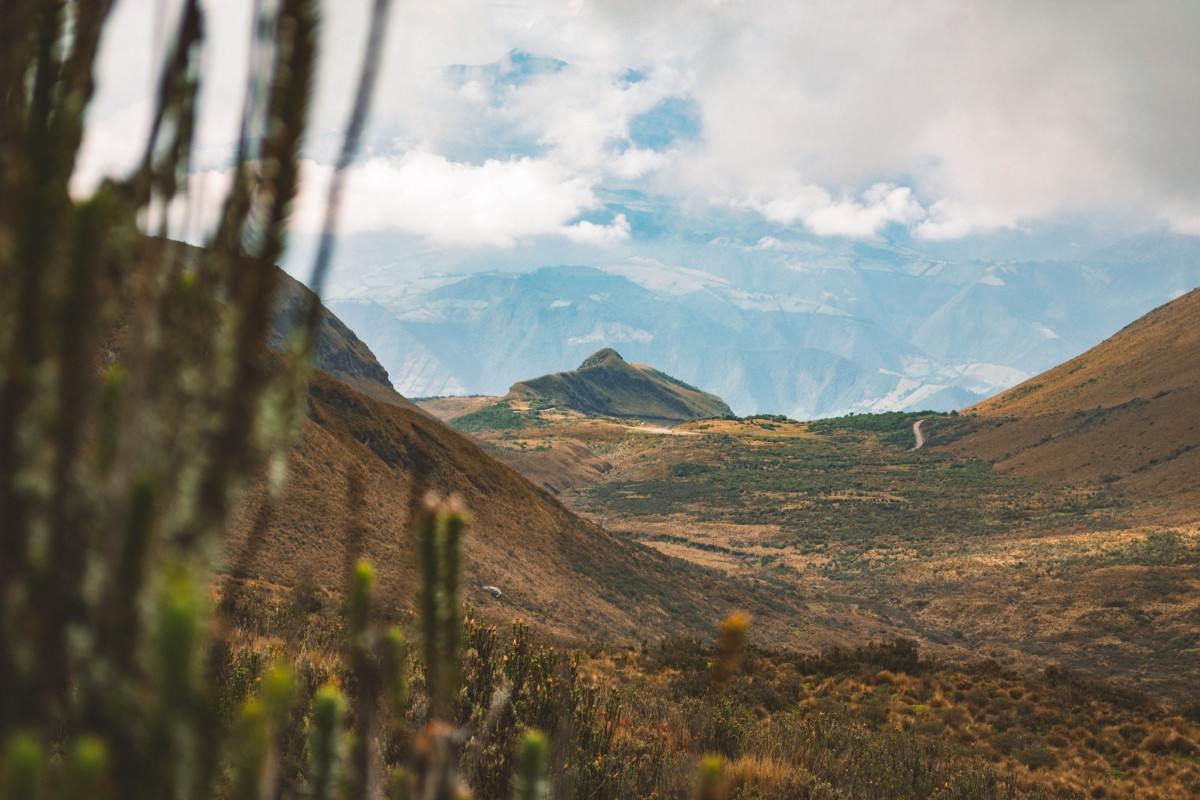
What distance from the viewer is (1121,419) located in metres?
66.9

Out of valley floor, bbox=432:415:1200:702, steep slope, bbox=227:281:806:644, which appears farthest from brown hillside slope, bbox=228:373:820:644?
valley floor, bbox=432:415:1200:702

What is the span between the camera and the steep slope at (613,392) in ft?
506

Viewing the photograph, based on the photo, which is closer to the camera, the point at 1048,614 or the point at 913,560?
the point at 1048,614

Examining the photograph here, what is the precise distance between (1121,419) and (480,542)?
68.9 meters

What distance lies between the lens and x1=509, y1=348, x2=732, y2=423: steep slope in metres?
154

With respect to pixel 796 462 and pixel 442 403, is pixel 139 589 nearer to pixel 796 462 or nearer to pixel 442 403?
pixel 796 462

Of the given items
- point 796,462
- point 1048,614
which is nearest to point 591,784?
point 1048,614

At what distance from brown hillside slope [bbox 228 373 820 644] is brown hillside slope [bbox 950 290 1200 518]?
3716 centimetres

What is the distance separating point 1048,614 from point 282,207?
36048 millimetres

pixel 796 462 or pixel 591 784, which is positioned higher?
pixel 796 462

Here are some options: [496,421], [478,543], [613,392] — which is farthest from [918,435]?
[613,392]

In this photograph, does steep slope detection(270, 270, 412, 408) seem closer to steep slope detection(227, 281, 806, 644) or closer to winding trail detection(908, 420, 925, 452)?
steep slope detection(227, 281, 806, 644)

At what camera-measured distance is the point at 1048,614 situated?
30.2m

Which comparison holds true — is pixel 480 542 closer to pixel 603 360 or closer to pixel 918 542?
pixel 918 542
